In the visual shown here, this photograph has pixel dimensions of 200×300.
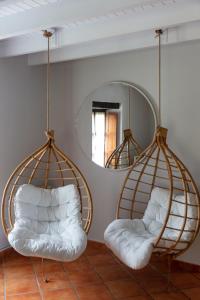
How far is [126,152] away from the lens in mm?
3859

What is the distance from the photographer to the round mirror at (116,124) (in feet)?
12.3

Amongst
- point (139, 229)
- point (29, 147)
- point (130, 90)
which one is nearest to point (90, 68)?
point (130, 90)

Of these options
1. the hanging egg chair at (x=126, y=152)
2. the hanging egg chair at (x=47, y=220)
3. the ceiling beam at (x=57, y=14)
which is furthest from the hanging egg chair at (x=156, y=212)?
the ceiling beam at (x=57, y=14)

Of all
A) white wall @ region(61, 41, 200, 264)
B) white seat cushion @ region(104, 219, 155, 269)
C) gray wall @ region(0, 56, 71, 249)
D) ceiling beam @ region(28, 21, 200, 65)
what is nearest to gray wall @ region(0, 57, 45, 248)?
gray wall @ region(0, 56, 71, 249)

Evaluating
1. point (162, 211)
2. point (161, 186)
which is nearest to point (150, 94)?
point (161, 186)

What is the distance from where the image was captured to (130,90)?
149 inches

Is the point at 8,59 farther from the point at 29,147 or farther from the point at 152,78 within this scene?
the point at 152,78

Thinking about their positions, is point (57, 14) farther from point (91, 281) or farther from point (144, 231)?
point (91, 281)

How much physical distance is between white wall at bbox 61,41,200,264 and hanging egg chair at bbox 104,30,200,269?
8.4 inches

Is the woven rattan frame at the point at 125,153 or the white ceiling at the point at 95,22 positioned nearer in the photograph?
the white ceiling at the point at 95,22

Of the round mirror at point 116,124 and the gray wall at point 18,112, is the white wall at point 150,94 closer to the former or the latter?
the round mirror at point 116,124

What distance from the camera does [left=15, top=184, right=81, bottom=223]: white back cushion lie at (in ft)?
10.5

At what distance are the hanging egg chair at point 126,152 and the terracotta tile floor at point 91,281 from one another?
107 centimetres

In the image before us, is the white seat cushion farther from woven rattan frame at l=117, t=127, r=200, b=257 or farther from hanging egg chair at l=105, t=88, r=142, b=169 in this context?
hanging egg chair at l=105, t=88, r=142, b=169
